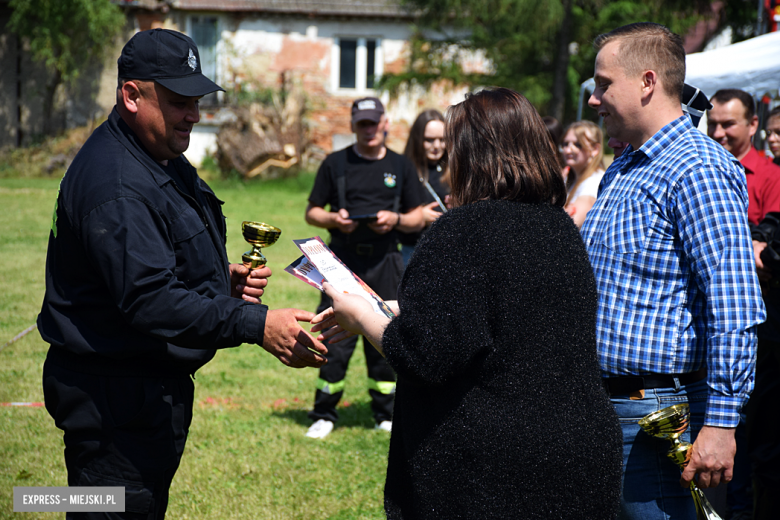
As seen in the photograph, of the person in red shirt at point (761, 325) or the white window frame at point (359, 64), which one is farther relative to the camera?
the white window frame at point (359, 64)

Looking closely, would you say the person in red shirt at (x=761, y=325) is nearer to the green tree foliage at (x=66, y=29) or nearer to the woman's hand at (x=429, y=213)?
the woman's hand at (x=429, y=213)

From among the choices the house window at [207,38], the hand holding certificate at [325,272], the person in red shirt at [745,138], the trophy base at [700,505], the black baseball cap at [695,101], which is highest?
the house window at [207,38]

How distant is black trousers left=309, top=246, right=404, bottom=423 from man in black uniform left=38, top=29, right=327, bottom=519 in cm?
271

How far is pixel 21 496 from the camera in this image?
3.52m

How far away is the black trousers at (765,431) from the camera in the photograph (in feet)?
12.1

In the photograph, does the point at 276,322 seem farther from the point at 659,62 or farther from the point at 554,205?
the point at 659,62

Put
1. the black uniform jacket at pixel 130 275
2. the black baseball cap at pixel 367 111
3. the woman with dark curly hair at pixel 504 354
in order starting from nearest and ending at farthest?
the woman with dark curly hair at pixel 504 354, the black uniform jacket at pixel 130 275, the black baseball cap at pixel 367 111

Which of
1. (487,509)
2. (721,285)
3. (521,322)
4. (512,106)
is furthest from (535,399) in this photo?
(512,106)

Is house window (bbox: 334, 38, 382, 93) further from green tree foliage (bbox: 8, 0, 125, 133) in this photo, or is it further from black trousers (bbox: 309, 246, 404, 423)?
black trousers (bbox: 309, 246, 404, 423)

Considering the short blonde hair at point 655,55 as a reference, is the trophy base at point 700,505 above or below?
below

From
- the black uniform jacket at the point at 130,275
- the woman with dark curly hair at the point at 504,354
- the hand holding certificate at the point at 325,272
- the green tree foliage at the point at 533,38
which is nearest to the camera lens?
the woman with dark curly hair at the point at 504,354

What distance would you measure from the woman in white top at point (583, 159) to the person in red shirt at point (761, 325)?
31.7 inches

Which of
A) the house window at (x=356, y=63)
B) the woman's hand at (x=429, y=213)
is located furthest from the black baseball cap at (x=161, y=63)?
the house window at (x=356, y=63)

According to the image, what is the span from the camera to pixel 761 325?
3.79 meters
